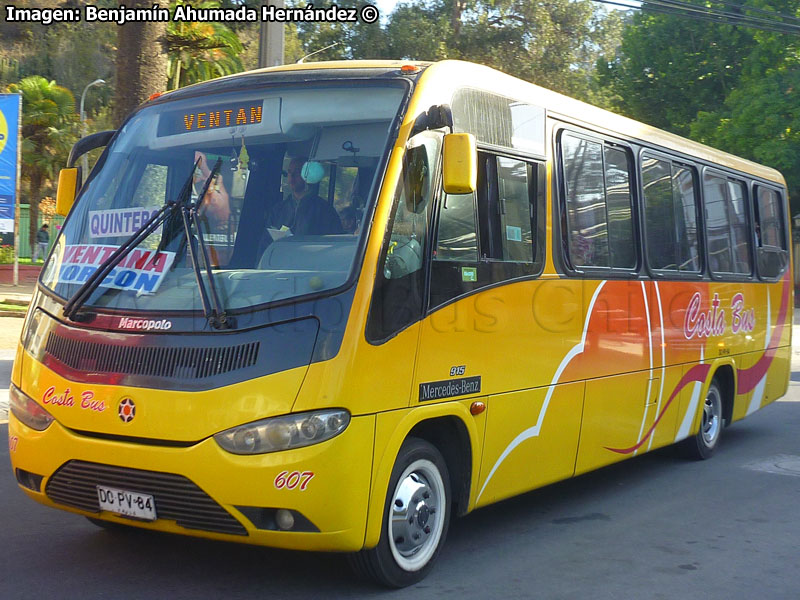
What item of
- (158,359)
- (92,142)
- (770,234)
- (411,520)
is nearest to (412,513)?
(411,520)

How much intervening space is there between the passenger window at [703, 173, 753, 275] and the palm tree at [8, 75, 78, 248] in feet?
107

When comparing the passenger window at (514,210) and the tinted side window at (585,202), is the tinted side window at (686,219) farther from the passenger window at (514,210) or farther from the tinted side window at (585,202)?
the passenger window at (514,210)

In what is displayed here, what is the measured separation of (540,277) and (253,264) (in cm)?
208

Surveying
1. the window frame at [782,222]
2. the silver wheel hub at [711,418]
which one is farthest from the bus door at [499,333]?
the window frame at [782,222]

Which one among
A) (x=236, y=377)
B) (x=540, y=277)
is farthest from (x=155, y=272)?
(x=540, y=277)

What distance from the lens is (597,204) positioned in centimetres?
725

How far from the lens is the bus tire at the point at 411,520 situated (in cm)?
492

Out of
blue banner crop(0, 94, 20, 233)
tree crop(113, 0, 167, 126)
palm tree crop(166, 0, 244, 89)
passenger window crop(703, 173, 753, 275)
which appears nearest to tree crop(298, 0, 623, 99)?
palm tree crop(166, 0, 244, 89)

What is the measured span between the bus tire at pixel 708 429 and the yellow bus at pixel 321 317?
2.58 m

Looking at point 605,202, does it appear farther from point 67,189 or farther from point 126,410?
point 126,410

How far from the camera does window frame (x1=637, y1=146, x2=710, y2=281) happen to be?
8.00 metres

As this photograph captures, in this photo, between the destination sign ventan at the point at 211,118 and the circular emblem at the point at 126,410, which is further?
the destination sign ventan at the point at 211,118

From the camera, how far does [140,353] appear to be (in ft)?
15.8

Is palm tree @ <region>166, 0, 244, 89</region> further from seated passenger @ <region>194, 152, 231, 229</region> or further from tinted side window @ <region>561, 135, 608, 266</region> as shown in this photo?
seated passenger @ <region>194, 152, 231, 229</region>
